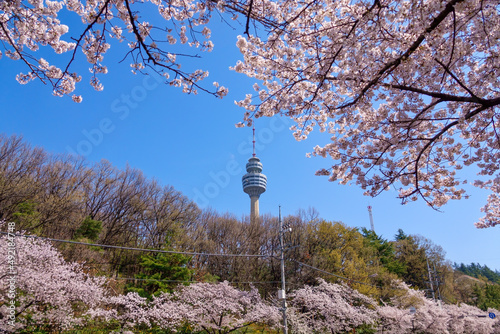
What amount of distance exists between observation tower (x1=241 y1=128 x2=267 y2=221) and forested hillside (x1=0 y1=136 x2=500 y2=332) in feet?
120

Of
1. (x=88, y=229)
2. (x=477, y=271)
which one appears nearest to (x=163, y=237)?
(x=88, y=229)

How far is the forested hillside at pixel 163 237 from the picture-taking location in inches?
670

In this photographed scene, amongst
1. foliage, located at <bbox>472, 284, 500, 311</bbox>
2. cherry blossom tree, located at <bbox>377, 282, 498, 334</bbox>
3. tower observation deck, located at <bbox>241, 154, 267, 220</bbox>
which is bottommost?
cherry blossom tree, located at <bbox>377, 282, 498, 334</bbox>

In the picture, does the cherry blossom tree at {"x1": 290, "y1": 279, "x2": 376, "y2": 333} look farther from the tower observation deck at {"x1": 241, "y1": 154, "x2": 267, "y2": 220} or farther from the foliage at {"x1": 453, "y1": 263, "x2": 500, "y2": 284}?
the foliage at {"x1": 453, "y1": 263, "x2": 500, "y2": 284}

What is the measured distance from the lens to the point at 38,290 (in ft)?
30.9

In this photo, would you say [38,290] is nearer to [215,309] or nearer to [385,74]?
[215,309]

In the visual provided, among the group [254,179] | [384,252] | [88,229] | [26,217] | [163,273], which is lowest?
[163,273]

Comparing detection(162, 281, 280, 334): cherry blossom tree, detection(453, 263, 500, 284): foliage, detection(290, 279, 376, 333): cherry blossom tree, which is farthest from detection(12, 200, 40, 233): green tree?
detection(453, 263, 500, 284): foliage

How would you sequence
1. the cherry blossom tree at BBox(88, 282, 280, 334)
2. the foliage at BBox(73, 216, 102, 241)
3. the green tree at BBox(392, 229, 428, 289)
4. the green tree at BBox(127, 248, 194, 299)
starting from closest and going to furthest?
the cherry blossom tree at BBox(88, 282, 280, 334) → the green tree at BBox(127, 248, 194, 299) → the foliage at BBox(73, 216, 102, 241) → the green tree at BBox(392, 229, 428, 289)

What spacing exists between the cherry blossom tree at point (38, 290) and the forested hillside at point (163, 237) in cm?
498

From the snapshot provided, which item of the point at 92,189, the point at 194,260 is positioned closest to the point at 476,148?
the point at 194,260

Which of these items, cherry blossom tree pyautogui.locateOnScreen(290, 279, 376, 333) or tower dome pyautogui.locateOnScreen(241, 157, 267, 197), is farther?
tower dome pyautogui.locateOnScreen(241, 157, 267, 197)

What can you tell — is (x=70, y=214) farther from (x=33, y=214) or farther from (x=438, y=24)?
(x=438, y=24)

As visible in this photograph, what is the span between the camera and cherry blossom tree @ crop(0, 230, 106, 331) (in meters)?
9.00
